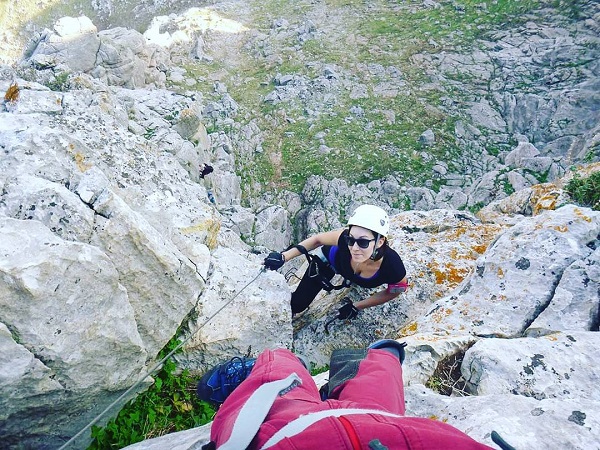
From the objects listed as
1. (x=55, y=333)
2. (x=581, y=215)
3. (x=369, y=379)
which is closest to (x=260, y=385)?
(x=369, y=379)

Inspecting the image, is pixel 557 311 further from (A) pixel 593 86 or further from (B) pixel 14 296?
(A) pixel 593 86

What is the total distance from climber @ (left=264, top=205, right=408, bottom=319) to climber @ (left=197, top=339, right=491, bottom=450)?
189 cm

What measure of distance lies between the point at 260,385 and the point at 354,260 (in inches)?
131

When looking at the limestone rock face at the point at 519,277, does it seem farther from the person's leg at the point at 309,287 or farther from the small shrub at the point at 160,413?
the small shrub at the point at 160,413

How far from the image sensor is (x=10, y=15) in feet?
139

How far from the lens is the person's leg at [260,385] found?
269 cm

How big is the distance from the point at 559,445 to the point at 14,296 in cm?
480

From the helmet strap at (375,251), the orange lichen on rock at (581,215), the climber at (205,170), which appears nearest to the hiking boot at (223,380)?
the helmet strap at (375,251)

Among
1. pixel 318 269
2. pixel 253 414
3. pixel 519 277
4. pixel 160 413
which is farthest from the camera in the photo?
pixel 318 269

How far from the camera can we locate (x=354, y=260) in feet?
20.2

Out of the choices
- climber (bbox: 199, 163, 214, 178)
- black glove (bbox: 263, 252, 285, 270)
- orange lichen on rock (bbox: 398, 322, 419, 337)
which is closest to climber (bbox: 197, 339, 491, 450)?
orange lichen on rock (bbox: 398, 322, 419, 337)

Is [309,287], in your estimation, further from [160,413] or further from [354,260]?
[160,413]

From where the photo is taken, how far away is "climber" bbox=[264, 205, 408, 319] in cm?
590

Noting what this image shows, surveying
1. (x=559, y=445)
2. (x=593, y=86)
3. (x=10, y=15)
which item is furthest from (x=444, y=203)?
(x=10, y=15)
